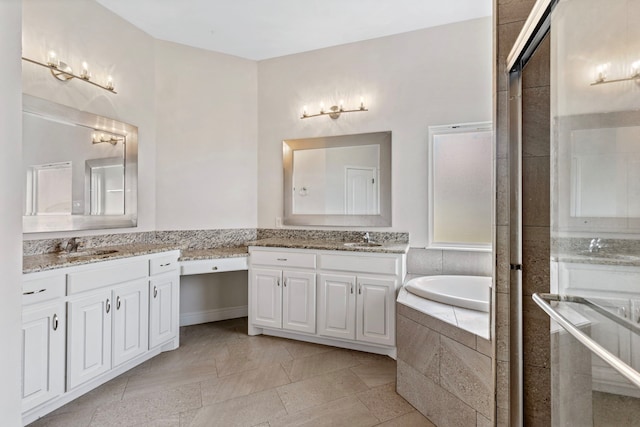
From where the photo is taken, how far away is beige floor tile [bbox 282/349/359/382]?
2.25m

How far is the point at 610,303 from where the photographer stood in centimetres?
83

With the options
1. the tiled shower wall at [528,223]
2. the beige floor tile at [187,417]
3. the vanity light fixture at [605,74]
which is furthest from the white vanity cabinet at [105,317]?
the vanity light fixture at [605,74]

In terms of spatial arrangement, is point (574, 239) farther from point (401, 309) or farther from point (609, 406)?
point (401, 309)

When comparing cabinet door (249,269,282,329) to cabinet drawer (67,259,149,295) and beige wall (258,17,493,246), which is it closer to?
beige wall (258,17,493,246)

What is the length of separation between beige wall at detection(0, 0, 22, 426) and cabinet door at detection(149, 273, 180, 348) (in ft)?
5.94

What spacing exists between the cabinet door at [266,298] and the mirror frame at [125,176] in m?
1.27

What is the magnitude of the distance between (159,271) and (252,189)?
138 cm

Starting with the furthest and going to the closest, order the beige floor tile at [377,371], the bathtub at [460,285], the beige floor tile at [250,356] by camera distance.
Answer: the bathtub at [460,285], the beige floor tile at [250,356], the beige floor tile at [377,371]

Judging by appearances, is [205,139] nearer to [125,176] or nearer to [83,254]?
[125,176]

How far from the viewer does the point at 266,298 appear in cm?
283

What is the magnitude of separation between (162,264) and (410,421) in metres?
2.08

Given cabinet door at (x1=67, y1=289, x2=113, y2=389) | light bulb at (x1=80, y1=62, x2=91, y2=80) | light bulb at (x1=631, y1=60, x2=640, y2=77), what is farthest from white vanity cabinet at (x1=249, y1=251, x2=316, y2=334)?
light bulb at (x1=631, y1=60, x2=640, y2=77)

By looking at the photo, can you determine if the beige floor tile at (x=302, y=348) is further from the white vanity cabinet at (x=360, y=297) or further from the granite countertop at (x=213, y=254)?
the granite countertop at (x=213, y=254)

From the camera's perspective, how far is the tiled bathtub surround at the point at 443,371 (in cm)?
149
